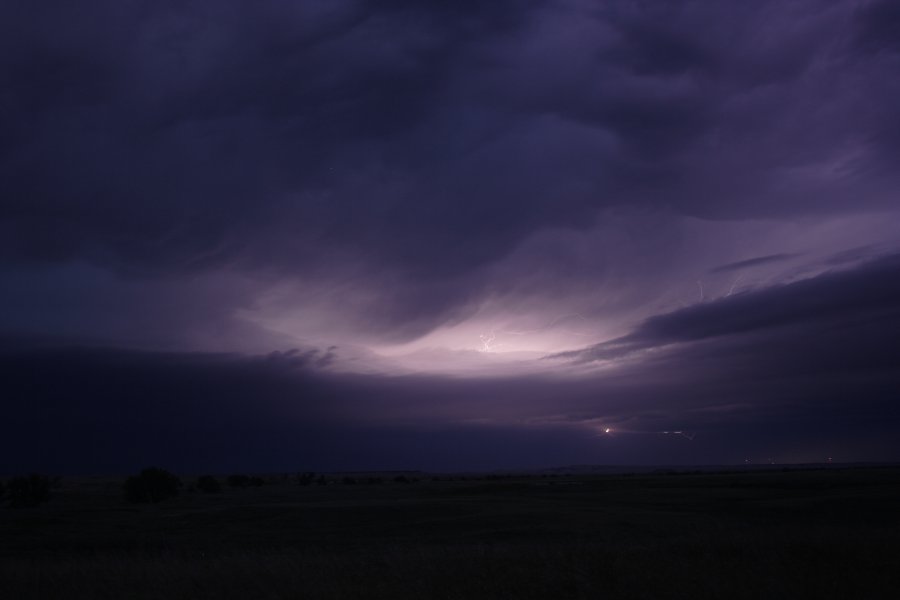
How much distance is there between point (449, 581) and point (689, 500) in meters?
43.9

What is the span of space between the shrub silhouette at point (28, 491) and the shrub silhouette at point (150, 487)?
6838mm

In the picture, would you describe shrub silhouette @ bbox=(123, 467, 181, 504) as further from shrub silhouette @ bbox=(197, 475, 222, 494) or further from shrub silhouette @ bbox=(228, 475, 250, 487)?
shrub silhouette @ bbox=(228, 475, 250, 487)

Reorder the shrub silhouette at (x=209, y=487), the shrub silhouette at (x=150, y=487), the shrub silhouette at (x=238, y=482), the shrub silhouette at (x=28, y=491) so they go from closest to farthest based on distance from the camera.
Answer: the shrub silhouette at (x=28, y=491) → the shrub silhouette at (x=150, y=487) → the shrub silhouette at (x=209, y=487) → the shrub silhouette at (x=238, y=482)

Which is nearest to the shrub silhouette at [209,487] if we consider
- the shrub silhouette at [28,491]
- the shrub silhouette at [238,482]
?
the shrub silhouette at [238,482]

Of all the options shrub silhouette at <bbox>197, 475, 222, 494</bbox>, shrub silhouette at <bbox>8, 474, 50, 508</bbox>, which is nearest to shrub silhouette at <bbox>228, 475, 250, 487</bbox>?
shrub silhouette at <bbox>197, 475, 222, 494</bbox>

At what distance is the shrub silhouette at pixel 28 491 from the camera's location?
2501 inches

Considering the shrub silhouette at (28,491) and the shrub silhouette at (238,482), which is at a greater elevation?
the shrub silhouette at (28,491)

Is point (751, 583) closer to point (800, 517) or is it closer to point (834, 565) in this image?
point (834, 565)

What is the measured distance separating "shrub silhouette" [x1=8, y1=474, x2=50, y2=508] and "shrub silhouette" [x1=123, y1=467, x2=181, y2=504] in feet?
22.4

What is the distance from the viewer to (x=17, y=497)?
63.8m

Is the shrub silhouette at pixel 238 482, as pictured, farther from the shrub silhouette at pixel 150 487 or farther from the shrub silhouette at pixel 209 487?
the shrub silhouette at pixel 150 487

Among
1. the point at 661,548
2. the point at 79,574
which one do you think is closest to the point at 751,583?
the point at 661,548

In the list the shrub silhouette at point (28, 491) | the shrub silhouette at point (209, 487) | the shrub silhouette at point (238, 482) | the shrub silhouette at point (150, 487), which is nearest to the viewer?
the shrub silhouette at point (28, 491)

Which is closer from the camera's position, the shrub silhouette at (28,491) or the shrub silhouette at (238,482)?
the shrub silhouette at (28,491)
